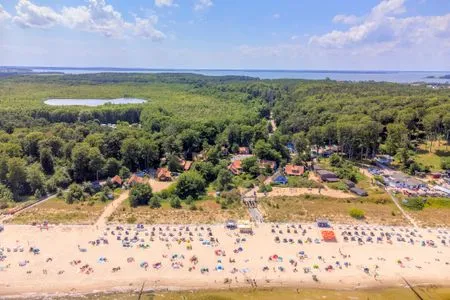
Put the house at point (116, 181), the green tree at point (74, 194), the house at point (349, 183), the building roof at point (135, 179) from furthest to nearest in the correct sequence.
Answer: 1. the building roof at point (135, 179)
2. the house at point (116, 181)
3. the house at point (349, 183)
4. the green tree at point (74, 194)

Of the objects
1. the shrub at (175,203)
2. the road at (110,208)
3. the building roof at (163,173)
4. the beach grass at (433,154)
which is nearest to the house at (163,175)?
the building roof at (163,173)

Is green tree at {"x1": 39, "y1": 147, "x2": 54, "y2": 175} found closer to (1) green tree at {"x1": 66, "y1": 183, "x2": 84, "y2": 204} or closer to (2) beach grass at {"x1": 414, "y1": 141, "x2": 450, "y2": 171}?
(1) green tree at {"x1": 66, "y1": 183, "x2": 84, "y2": 204}

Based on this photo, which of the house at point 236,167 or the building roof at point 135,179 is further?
the house at point 236,167

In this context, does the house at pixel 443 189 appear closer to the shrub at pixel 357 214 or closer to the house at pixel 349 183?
the house at pixel 349 183

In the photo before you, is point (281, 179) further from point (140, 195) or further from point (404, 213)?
point (140, 195)

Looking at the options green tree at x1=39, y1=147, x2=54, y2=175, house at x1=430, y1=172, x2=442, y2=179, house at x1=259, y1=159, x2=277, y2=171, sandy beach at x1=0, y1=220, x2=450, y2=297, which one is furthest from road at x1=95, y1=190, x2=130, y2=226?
house at x1=430, y1=172, x2=442, y2=179

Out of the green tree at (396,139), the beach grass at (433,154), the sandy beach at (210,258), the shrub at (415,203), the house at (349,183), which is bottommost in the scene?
the sandy beach at (210,258)

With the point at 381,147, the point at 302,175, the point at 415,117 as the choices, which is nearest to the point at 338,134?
the point at 381,147
